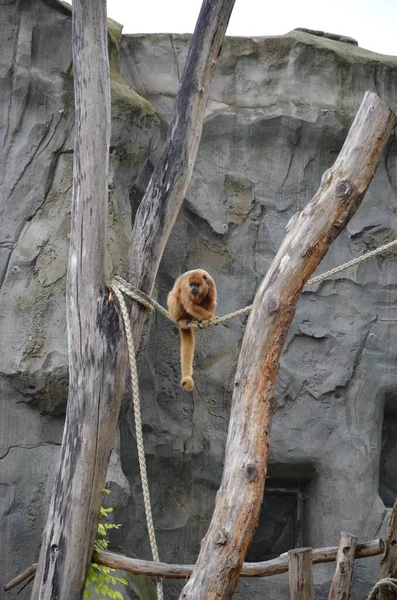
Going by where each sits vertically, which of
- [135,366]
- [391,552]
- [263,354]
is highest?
[263,354]

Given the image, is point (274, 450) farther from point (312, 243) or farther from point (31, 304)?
point (312, 243)

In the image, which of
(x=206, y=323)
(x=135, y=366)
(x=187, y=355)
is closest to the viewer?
(x=135, y=366)

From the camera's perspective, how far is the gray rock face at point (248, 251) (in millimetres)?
7738

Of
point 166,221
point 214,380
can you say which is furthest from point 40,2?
point 214,380

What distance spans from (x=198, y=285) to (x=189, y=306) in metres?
0.17

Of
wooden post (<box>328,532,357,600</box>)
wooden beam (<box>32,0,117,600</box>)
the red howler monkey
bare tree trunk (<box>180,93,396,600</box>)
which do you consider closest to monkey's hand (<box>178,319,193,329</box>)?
the red howler monkey

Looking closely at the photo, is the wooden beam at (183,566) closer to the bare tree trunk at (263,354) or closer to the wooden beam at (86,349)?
the wooden beam at (86,349)

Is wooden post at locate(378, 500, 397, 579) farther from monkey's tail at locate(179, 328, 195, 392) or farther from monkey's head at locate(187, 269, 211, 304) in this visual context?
monkey's head at locate(187, 269, 211, 304)

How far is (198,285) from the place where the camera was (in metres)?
6.38

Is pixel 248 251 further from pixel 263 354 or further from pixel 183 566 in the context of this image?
pixel 263 354

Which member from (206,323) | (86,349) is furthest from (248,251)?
(86,349)

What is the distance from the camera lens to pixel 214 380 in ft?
28.4

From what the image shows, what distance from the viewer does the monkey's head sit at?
6.34 m

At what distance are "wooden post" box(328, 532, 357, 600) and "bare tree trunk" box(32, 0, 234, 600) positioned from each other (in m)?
1.51
